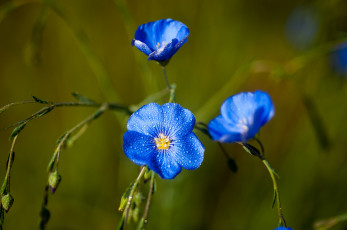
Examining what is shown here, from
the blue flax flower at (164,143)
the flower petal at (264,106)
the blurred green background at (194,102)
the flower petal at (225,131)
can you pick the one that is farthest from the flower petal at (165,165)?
the blurred green background at (194,102)

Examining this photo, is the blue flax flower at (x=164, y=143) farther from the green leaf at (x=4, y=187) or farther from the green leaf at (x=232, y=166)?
the green leaf at (x=4, y=187)

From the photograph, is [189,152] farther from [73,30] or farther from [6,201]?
[73,30]

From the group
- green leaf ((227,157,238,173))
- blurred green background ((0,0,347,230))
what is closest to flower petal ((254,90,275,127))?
green leaf ((227,157,238,173))

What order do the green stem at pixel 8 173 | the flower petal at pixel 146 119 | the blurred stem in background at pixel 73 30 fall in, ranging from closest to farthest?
the green stem at pixel 8 173
the flower petal at pixel 146 119
the blurred stem in background at pixel 73 30

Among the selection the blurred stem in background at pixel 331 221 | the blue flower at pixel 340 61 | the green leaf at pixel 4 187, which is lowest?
the blurred stem in background at pixel 331 221

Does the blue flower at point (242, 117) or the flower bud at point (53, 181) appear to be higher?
the flower bud at point (53, 181)

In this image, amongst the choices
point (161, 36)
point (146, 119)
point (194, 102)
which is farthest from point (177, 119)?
point (194, 102)

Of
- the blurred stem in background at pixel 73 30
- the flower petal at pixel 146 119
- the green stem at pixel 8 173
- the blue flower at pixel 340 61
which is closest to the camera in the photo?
the green stem at pixel 8 173

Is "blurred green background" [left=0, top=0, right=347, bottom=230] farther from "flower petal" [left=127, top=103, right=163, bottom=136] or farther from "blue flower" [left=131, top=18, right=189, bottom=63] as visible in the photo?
"flower petal" [left=127, top=103, right=163, bottom=136]
